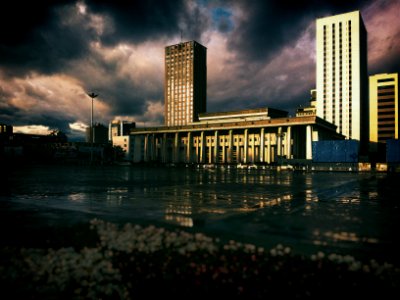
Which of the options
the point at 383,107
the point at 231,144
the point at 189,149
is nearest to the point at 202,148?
the point at 189,149

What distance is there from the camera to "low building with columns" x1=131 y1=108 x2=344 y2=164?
99.6m

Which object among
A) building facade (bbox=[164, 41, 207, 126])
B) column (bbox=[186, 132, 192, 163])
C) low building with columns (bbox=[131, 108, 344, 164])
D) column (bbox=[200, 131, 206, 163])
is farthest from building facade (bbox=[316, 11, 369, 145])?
building facade (bbox=[164, 41, 207, 126])

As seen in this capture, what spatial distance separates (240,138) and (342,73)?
56781mm

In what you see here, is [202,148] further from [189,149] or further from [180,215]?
[180,215]

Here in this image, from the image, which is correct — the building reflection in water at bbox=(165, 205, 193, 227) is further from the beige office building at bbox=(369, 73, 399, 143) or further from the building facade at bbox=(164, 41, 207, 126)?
the building facade at bbox=(164, 41, 207, 126)

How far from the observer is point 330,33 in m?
134

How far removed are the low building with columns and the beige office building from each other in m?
25.3

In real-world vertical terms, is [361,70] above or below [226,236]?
above

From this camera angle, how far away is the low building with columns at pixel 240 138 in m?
99.6

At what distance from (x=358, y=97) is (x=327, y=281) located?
142 metres

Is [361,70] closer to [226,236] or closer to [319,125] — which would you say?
[319,125]

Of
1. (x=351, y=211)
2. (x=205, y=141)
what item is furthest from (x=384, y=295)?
(x=205, y=141)

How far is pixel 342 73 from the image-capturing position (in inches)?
5138

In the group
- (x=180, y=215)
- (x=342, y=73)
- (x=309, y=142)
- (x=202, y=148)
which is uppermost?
(x=342, y=73)
